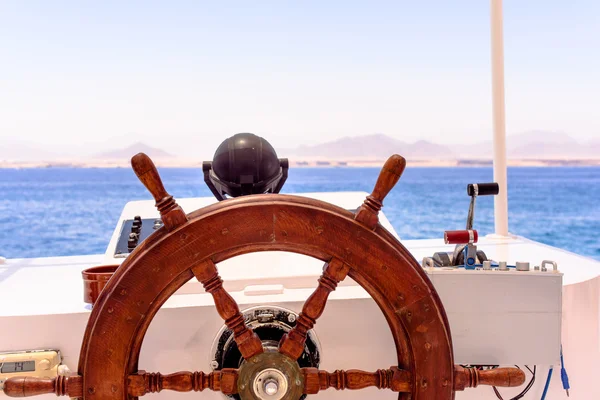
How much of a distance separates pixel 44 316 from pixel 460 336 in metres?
0.89

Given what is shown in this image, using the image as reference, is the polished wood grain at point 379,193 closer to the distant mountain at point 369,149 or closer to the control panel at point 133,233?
the control panel at point 133,233

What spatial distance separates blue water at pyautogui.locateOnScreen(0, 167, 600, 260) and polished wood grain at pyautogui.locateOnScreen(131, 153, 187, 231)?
22230mm

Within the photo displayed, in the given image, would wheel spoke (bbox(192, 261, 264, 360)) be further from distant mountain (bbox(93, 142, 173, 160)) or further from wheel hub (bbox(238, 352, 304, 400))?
distant mountain (bbox(93, 142, 173, 160))

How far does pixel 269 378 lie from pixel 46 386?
0.35m

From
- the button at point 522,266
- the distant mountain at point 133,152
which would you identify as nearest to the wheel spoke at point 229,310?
the button at point 522,266

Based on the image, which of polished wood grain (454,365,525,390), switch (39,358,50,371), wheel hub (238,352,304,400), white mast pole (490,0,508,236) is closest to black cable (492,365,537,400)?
polished wood grain (454,365,525,390)


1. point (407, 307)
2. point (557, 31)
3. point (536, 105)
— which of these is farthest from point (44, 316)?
point (557, 31)

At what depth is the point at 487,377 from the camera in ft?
3.38

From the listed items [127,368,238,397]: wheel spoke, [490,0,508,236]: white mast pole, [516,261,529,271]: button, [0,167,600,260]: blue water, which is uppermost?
[0,167,600,260]: blue water

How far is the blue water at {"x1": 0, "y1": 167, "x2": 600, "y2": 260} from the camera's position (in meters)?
27.2

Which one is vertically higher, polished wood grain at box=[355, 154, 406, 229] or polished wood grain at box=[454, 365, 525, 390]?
polished wood grain at box=[355, 154, 406, 229]

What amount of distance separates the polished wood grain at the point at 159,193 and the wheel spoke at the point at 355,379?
32cm

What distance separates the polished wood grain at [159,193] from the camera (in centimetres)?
94

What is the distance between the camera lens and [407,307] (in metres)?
0.98
